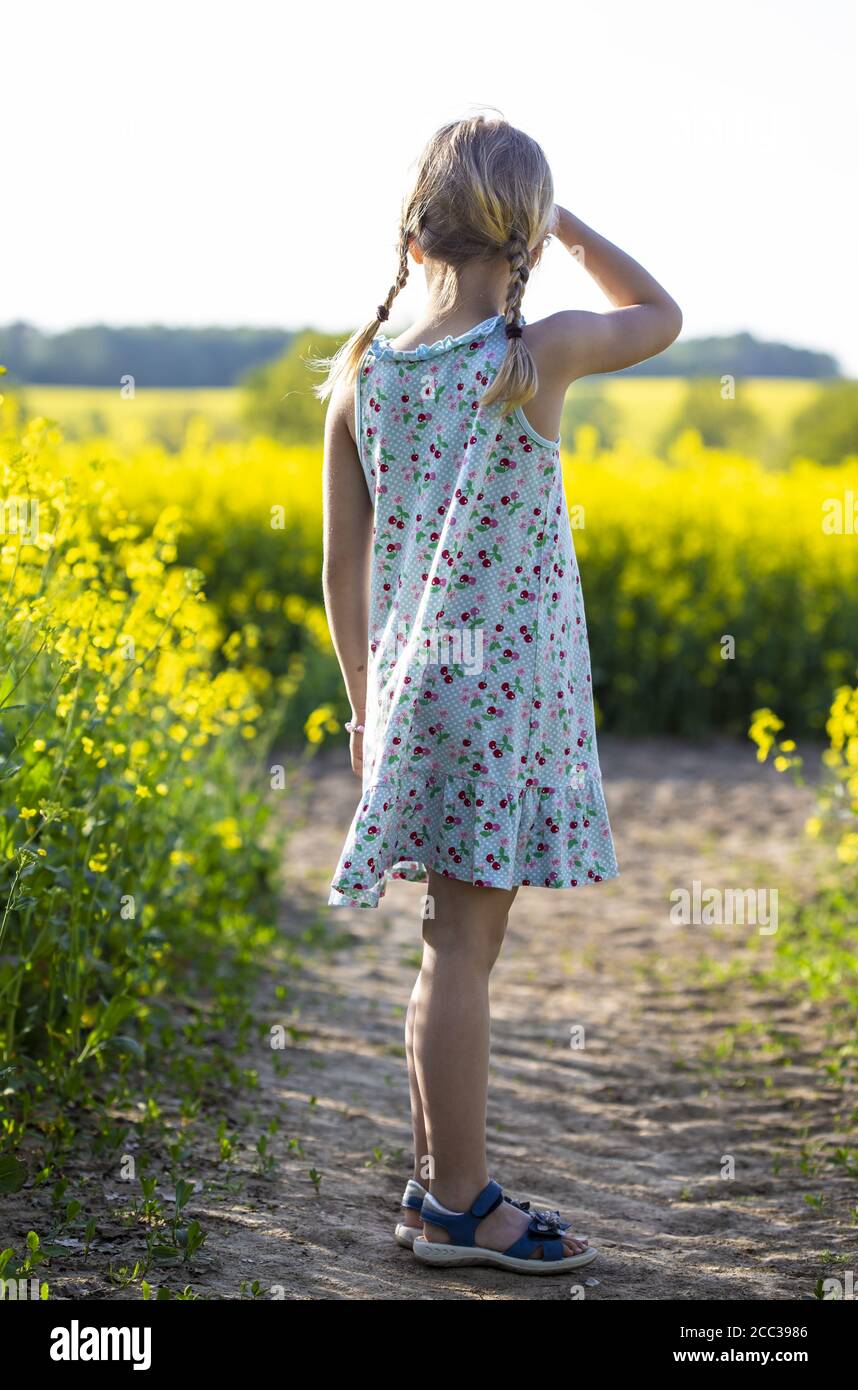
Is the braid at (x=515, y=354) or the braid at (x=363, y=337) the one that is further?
the braid at (x=363, y=337)

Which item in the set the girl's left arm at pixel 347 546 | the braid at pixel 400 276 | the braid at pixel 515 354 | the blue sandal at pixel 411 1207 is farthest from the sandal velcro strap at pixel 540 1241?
the braid at pixel 400 276

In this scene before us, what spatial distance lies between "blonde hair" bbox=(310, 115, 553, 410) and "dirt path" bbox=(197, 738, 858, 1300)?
1439 mm

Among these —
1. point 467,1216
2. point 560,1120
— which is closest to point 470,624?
point 467,1216

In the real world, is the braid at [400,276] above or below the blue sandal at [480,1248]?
above

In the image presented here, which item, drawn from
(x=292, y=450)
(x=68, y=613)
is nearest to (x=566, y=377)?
(x=68, y=613)

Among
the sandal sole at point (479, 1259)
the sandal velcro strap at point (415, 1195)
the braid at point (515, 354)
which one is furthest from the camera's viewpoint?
the sandal velcro strap at point (415, 1195)

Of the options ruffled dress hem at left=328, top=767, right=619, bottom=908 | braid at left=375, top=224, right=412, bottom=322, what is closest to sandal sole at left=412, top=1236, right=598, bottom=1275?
ruffled dress hem at left=328, top=767, right=619, bottom=908

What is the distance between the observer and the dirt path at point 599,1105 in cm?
240

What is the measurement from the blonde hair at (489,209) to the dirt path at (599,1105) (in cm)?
144

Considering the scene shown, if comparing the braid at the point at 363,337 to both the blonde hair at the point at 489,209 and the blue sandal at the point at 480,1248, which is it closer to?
the blonde hair at the point at 489,209

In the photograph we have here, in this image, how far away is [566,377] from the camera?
2240 millimetres

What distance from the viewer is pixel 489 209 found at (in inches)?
86.4

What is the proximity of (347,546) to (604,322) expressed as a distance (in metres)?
0.56

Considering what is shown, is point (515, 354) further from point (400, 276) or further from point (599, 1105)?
point (599, 1105)
